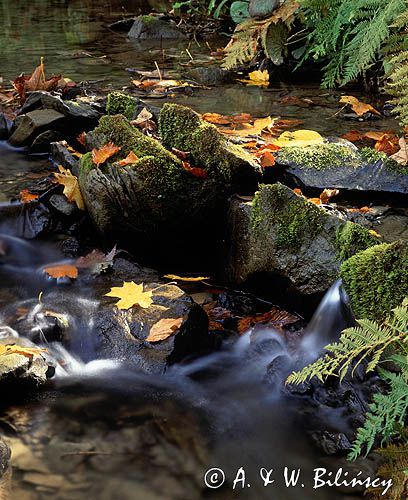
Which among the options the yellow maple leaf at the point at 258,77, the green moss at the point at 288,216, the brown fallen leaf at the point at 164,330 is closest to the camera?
the brown fallen leaf at the point at 164,330

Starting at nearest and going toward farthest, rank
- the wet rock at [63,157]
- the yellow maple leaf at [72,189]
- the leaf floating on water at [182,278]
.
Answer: the leaf floating on water at [182,278]
the yellow maple leaf at [72,189]
the wet rock at [63,157]

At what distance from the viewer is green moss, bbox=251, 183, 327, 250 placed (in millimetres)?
3447

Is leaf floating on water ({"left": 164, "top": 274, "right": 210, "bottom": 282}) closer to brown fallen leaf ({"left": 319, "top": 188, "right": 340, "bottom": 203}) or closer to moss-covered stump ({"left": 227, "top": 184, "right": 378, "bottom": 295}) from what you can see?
moss-covered stump ({"left": 227, "top": 184, "right": 378, "bottom": 295})

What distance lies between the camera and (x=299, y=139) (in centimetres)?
511

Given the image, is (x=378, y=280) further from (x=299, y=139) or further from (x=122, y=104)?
(x=122, y=104)

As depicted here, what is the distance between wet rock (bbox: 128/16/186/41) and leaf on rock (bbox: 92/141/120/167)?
7.33 metres

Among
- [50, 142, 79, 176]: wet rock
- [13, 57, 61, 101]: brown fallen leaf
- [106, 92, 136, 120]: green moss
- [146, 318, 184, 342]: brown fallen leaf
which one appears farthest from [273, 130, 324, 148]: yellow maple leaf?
[13, 57, 61, 101]: brown fallen leaf

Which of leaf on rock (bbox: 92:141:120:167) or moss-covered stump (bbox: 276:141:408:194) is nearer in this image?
leaf on rock (bbox: 92:141:120:167)

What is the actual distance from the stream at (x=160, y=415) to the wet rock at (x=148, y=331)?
2.0 inches

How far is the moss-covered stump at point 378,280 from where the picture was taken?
2783mm

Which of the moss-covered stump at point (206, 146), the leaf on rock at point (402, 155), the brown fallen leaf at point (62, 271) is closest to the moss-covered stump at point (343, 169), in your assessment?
the leaf on rock at point (402, 155)

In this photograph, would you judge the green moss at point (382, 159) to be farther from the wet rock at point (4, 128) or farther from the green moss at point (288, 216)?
the wet rock at point (4, 128)

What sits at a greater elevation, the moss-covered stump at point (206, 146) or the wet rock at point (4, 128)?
the moss-covered stump at point (206, 146)
